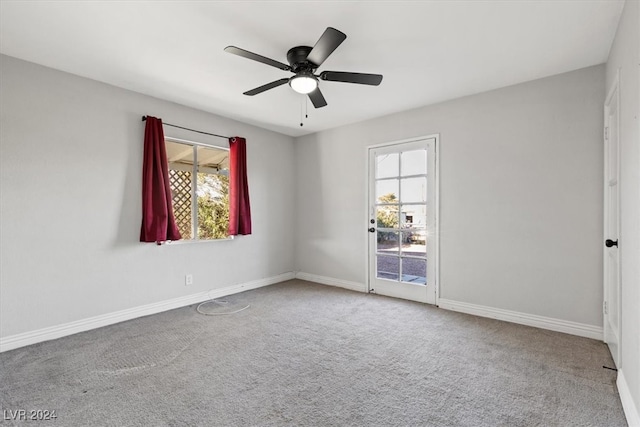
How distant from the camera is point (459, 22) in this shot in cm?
211

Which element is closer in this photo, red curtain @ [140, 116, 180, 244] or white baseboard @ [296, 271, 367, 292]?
red curtain @ [140, 116, 180, 244]

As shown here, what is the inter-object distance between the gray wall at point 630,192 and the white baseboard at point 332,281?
2740mm

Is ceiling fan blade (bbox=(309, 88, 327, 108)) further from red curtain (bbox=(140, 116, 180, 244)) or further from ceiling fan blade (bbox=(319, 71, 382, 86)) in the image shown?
red curtain (bbox=(140, 116, 180, 244))

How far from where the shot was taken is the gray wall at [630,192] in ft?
5.09

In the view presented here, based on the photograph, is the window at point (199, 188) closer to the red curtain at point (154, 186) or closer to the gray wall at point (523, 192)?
the red curtain at point (154, 186)

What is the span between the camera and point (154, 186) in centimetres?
330

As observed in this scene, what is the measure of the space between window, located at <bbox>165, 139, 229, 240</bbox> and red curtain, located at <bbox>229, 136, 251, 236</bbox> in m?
0.11

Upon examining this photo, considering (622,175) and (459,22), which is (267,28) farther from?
(622,175)

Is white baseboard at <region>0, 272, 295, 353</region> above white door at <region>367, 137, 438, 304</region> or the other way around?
the other way around

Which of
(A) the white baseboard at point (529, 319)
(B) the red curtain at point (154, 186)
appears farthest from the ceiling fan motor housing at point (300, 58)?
(A) the white baseboard at point (529, 319)

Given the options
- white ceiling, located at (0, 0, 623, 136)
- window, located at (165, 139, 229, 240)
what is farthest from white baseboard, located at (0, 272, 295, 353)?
white ceiling, located at (0, 0, 623, 136)

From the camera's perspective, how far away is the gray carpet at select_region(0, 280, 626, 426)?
1.70m

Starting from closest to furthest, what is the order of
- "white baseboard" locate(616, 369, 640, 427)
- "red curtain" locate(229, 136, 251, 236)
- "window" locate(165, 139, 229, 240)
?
1. "white baseboard" locate(616, 369, 640, 427)
2. "window" locate(165, 139, 229, 240)
3. "red curtain" locate(229, 136, 251, 236)

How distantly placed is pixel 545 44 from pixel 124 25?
10.3 feet
